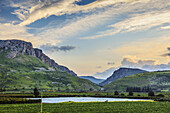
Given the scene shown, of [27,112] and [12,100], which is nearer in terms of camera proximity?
[27,112]

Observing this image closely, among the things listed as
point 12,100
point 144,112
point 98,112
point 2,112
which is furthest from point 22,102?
point 144,112

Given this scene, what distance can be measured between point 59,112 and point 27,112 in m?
8.29

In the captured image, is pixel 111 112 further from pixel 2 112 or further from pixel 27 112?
pixel 2 112

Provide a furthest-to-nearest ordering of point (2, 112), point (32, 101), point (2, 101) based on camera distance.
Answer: point (32, 101), point (2, 101), point (2, 112)

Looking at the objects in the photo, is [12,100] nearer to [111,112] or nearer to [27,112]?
[27,112]

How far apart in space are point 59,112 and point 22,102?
46.1 metres

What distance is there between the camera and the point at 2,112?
175ft

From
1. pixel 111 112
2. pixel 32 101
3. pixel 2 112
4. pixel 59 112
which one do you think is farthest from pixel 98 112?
pixel 32 101

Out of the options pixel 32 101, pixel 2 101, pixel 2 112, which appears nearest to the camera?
pixel 2 112

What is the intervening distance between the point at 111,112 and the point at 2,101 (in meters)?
55.5

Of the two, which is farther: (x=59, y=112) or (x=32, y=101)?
(x=32, y=101)

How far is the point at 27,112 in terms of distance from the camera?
176 feet

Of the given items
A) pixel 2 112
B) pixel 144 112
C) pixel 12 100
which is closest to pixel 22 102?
pixel 12 100

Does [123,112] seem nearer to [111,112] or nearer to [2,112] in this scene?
[111,112]
